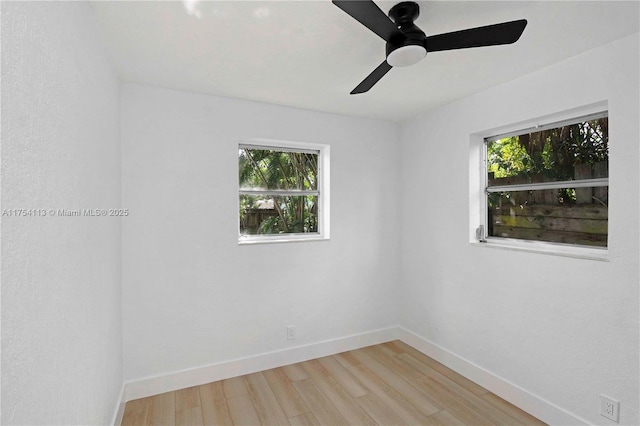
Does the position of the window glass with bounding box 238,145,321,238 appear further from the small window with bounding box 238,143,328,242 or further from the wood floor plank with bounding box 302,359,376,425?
the wood floor plank with bounding box 302,359,376,425

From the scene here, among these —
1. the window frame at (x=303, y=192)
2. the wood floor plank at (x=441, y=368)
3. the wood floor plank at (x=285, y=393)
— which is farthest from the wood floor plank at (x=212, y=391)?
the wood floor plank at (x=441, y=368)

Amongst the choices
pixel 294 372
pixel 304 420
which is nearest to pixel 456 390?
pixel 304 420

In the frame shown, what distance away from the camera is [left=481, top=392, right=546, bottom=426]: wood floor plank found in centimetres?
218

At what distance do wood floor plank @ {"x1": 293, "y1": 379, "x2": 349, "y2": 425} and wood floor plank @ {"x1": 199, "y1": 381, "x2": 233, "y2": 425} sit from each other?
57 cm

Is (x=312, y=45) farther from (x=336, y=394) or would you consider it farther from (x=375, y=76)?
(x=336, y=394)

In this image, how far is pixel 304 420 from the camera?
86.6 inches

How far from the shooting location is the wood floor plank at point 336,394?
222 centimetres

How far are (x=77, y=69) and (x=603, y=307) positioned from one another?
302cm

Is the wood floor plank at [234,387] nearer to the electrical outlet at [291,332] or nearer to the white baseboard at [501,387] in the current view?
the electrical outlet at [291,332]

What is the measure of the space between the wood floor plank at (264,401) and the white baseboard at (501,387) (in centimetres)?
159

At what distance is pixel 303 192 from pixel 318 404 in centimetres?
186

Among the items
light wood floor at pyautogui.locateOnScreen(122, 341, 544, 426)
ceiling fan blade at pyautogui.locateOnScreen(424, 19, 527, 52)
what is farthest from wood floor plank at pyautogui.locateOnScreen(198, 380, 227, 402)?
ceiling fan blade at pyautogui.locateOnScreen(424, 19, 527, 52)

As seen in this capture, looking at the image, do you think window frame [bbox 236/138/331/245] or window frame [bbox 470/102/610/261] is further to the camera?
window frame [bbox 236/138/331/245]

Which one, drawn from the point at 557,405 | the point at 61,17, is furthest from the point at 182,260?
the point at 557,405
